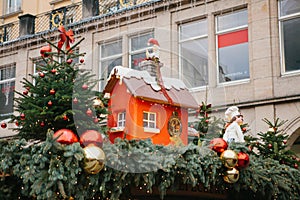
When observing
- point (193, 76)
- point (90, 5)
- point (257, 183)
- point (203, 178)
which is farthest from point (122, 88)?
point (90, 5)

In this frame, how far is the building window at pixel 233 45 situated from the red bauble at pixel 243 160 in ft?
21.1

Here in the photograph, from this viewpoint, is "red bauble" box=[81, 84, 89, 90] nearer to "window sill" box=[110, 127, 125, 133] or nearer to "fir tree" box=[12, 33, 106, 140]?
"fir tree" box=[12, 33, 106, 140]

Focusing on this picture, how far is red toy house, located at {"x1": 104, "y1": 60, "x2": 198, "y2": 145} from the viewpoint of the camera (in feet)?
21.9

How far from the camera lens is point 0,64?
19406mm

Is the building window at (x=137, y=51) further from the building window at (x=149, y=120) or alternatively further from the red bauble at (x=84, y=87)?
the red bauble at (x=84, y=87)

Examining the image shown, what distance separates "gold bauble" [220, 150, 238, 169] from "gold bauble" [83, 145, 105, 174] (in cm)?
166

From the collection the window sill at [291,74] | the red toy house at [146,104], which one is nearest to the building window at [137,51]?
the red toy house at [146,104]

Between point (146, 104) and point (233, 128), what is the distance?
1433mm

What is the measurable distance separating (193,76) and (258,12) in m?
7.03

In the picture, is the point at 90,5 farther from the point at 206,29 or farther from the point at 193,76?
the point at 193,76

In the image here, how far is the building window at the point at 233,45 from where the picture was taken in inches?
530

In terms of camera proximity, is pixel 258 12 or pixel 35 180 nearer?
pixel 35 180

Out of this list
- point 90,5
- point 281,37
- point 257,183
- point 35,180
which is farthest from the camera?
point 90,5

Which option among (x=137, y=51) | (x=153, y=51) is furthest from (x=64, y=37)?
(x=137, y=51)
